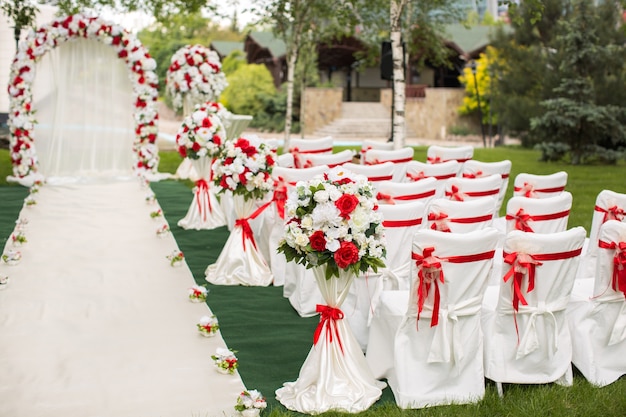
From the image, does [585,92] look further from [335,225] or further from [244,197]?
[335,225]

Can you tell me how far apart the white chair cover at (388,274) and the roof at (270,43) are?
29.1m

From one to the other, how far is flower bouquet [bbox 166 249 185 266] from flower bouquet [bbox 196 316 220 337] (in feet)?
7.36

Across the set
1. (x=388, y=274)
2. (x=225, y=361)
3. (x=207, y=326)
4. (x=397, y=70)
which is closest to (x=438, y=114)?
(x=397, y=70)

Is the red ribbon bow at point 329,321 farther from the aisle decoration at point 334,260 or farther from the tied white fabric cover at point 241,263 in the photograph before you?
the tied white fabric cover at point 241,263

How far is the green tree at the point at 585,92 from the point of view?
653 inches

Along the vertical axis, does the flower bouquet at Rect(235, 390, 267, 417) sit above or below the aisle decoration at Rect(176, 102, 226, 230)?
below

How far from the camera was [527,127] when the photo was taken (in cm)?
2055

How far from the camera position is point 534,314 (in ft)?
16.1

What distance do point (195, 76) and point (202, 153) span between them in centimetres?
509

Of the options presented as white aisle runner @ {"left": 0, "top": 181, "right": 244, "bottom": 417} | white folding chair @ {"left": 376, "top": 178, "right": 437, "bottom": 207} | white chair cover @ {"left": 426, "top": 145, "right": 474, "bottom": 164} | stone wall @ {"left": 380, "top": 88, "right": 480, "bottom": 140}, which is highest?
stone wall @ {"left": 380, "top": 88, "right": 480, "bottom": 140}

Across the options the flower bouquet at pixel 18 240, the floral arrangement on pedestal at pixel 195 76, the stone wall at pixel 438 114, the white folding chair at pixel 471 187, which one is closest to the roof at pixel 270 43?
the stone wall at pixel 438 114

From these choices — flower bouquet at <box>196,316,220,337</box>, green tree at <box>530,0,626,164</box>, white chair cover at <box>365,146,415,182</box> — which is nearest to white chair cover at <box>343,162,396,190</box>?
white chair cover at <box>365,146,415,182</box>

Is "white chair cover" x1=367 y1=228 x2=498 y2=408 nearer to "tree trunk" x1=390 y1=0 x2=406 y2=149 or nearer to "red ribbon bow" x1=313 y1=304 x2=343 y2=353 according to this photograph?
"red ribbon bow" x1=313 y1=304 x2=343 y2=353

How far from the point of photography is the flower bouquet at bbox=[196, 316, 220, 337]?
588 centimetres
